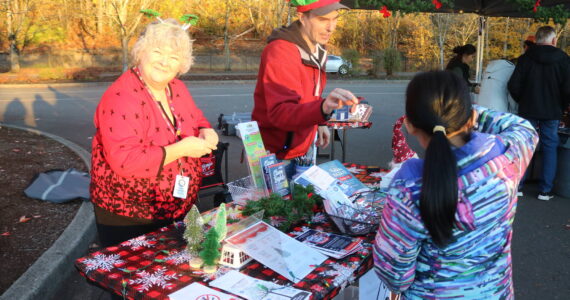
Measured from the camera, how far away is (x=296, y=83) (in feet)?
8.22

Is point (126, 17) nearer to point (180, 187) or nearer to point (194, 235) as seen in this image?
point (180, 187)

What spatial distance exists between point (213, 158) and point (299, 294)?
3.11 meters

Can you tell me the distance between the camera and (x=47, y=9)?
26.3 metres

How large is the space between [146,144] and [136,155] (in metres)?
0.12

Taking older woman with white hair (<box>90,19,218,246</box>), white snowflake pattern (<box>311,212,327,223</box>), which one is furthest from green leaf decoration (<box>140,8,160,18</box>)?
white snowflake pattern (<box>311,212,327,223</box>)

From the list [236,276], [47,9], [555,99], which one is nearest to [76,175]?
[236,276]

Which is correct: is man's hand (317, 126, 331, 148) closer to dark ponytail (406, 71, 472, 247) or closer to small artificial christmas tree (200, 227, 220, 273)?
small artificial christmas tree (200, 227, 220, 273)

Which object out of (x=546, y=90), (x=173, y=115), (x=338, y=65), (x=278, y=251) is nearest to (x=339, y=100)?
(x=278, y=251)

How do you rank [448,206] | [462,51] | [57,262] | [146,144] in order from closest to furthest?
[448,206] < [146,144] < [57,262] < [462,51]

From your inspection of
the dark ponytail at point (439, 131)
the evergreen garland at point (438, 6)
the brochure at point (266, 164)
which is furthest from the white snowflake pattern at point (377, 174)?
the evergreen garland at point (438, 6)

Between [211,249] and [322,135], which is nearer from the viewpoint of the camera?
[211,249]

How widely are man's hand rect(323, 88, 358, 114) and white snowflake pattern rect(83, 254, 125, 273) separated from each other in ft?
3.63

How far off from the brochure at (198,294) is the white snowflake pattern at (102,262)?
35cm

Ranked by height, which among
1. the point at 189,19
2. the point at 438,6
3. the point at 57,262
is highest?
the point at 438,6
